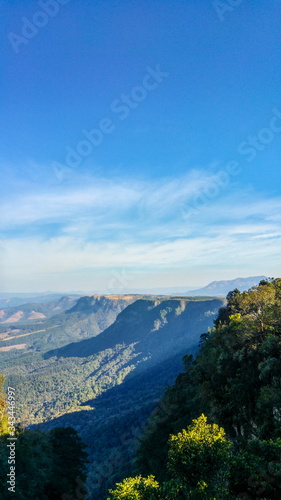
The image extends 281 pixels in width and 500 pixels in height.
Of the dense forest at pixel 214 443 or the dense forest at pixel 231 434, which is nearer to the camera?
the dense forest at pixel 231 434

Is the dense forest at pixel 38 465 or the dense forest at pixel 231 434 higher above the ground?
the dense forest at pixel 231 434

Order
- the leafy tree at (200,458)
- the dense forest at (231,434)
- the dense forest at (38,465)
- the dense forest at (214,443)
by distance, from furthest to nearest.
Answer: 1. the dense forest at (38,465)
2. the leafy tree at (200,458)
3. the dense forest at (214,443)
4. the dense forest at (231,434)

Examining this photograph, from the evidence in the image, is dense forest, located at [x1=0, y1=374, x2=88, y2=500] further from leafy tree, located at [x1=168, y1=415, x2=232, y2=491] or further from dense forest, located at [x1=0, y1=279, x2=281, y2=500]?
leafy tree, located at [x1=168, y1=415, x2=232, y2=491]

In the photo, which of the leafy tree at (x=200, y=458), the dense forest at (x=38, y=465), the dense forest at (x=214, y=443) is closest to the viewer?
the dense forest at (x=214, y=443)

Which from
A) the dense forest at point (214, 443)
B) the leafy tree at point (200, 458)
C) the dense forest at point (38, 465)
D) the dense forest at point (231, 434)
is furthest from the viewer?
the dense forest at point (38, 465)

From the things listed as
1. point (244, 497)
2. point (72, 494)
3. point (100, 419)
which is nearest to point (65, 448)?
point (72, 494)

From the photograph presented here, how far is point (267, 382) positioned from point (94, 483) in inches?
4114

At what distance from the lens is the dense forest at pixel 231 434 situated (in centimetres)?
1580

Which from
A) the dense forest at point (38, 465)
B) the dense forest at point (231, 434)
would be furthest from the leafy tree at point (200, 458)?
the dense forest at point (38, 465)

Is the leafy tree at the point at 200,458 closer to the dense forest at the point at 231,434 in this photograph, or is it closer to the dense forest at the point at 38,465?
the dense forest at the point at 231,434

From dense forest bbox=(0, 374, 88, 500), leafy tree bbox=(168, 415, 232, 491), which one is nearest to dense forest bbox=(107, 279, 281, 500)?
leafy tree bbox=(168, 415, 232, 491)

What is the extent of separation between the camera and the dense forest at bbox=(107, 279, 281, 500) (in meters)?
15.8

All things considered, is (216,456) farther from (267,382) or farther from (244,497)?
(267,382)

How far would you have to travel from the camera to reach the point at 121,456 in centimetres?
10775
